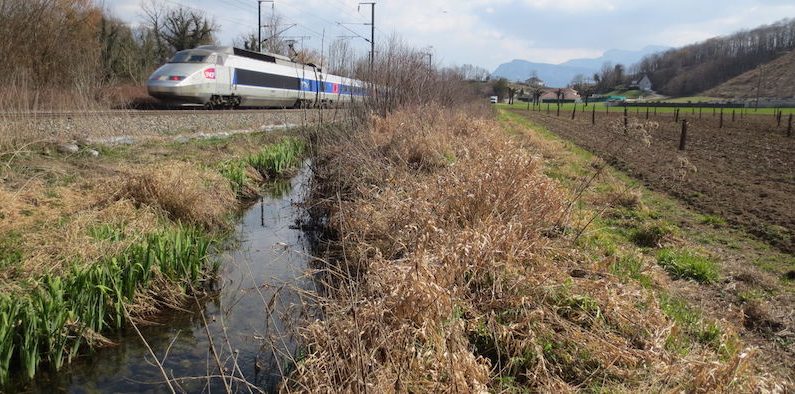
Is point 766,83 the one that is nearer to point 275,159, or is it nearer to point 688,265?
point 275,159

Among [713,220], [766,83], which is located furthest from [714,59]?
[713,220]

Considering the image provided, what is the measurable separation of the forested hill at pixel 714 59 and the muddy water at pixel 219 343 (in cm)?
12282

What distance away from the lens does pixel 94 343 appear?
16.0 feet

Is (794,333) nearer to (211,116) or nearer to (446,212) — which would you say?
(446,212)

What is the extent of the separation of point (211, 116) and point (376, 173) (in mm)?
10712

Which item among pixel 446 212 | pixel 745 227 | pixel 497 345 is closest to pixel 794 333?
pixel 497 345

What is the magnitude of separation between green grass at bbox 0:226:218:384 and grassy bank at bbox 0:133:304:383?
10 mm

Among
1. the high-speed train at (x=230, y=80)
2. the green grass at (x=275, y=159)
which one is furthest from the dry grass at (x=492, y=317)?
the high-speed train at (x=230, y=80)

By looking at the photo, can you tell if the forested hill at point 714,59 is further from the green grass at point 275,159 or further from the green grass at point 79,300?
the green grass at point 79,300

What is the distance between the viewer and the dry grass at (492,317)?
3.42m

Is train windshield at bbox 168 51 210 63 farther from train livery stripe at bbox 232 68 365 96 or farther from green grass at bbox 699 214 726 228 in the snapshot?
green grass at bbox 699 214 726 228

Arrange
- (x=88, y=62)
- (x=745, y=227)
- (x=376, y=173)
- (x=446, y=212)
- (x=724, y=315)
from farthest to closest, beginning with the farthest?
(x=88, y=62)
(x=376, y=173)
(x=745, y=227)
(x=446, y=212)
(x=724, y=315)

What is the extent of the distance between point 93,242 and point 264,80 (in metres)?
20.0

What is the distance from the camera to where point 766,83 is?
93625 millimetres
